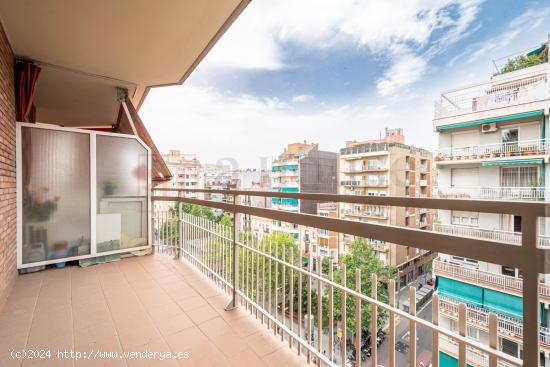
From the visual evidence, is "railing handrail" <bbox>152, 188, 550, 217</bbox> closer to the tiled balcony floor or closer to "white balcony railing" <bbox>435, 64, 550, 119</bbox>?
the tiled balcony floor

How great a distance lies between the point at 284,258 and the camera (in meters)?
1.74

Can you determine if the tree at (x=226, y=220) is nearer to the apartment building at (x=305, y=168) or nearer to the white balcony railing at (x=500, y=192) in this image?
the white balcony railing at (x=500, y=192)

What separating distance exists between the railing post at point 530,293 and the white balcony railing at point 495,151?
2.61 m

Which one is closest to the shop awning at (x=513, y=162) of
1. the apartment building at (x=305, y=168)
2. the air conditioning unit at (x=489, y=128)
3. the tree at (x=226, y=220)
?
the air conditioning unit at (x=489, y=128)

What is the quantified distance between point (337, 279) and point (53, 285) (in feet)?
10.5

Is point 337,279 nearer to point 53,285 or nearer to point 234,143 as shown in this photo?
point 53,285

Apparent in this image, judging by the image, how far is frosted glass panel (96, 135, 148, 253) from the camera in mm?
3523

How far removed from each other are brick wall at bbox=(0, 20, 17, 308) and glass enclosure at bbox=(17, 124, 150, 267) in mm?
215

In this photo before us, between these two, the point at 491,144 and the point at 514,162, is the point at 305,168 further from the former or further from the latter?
the point at 514,162

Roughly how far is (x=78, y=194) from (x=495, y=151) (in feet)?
18.7

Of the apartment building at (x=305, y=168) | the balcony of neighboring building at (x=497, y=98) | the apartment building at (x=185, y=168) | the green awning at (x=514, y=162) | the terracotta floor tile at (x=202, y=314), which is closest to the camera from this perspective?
the terracotta floor tile at (x=202, y=314)

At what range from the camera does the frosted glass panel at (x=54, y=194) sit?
299 centimetres

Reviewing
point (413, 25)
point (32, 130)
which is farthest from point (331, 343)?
point (413, 25)

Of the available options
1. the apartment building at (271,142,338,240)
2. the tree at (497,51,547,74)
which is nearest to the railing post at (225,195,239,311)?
the tree at (497,51,547,74)
